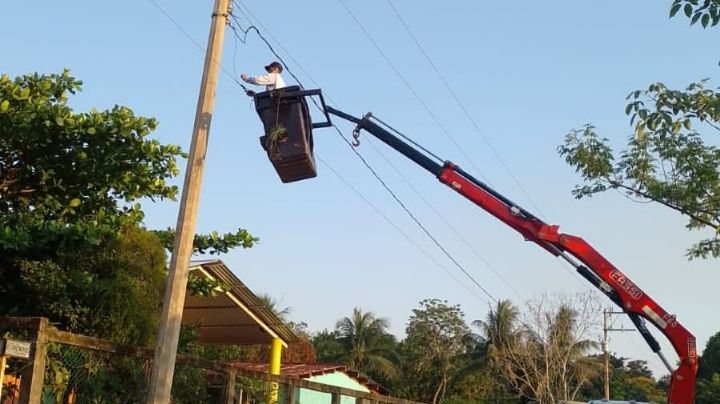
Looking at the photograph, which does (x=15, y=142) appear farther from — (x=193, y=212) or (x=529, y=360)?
(x=529, y=360)

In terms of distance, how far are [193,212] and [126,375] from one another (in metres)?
1.93

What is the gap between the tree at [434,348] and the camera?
47.9 m

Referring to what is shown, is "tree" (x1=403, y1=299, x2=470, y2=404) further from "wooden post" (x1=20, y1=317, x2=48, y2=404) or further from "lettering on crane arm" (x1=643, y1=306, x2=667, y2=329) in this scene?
"wooden post" (x1=20, y1=317, x2=48, y2=404)

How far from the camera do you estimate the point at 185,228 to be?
8.64 meters

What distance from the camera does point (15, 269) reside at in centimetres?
1100

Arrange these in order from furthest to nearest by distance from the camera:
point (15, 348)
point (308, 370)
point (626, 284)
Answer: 1. point (308, 370)
2. point (626, 284)
3. point (15, 348)

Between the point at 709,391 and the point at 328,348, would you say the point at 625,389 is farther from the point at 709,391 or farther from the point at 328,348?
the point at 328,348

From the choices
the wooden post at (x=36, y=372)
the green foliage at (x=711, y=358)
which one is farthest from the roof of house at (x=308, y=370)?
the green foliage at (x=711, y=358)

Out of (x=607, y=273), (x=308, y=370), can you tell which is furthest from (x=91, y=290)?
(x=308, y=370)

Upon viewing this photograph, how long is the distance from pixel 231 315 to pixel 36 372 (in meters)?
10.8

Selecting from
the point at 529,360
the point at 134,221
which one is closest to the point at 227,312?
the point at 134,221

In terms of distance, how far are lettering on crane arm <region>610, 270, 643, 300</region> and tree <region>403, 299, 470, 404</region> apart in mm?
34034

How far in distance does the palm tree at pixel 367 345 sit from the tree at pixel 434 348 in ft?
4.35

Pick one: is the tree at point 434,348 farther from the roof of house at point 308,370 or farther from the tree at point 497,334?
the roof of house at point 308,370
